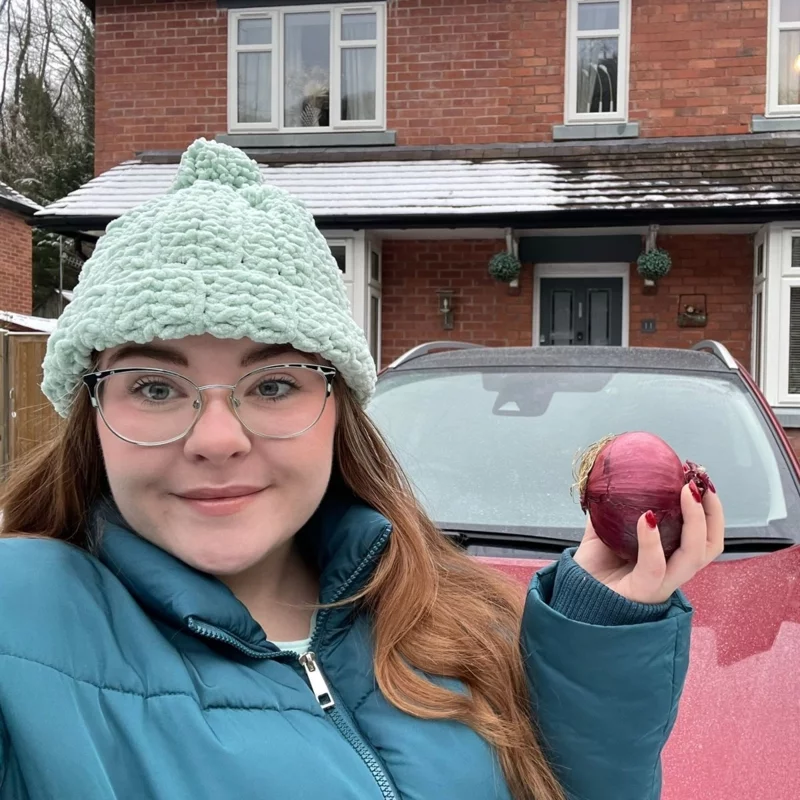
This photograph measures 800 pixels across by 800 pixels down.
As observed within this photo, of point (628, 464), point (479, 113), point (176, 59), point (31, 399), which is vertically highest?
point (176, 59)

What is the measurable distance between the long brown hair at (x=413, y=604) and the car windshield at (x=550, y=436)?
37.4 inches

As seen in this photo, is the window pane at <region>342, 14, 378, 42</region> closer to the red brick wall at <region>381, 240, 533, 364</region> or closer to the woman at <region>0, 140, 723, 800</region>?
the red brick wall at <region>381, 240, 533, 364</region>

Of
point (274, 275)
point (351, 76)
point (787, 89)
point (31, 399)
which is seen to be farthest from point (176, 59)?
point (274, 275)

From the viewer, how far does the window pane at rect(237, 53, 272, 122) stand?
960 cm

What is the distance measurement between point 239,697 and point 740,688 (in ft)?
3.46

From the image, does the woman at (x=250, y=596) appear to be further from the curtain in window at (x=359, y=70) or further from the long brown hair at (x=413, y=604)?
the curtain in window at (x=359, y=70)

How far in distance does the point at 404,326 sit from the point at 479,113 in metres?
2.64

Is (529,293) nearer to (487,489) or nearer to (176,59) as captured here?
(176,59)

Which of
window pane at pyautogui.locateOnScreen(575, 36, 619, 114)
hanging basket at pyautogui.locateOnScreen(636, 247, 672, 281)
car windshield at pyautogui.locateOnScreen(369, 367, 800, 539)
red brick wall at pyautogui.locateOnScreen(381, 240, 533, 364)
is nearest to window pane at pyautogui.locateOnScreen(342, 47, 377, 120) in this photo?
red brick wall at pyautogui.locateOnScreen(381, 240, 533, 364)

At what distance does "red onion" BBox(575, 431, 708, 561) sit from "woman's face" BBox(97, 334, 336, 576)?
1.51 ft

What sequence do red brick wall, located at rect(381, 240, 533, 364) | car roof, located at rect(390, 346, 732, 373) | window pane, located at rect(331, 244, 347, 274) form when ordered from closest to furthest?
car roof, located at rect(390, 346, 732, 373), window pane, located at rect(331, 244, 347, 274), red brick wall, located at rect(381, 240, 533, 364)

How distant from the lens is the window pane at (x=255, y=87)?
9602 mm

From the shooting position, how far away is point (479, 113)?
9.14 metres

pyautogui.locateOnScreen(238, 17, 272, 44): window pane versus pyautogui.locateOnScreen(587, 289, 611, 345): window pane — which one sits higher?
pyautogui.locateOnScreen(238, 17, 272, 44): window pane
